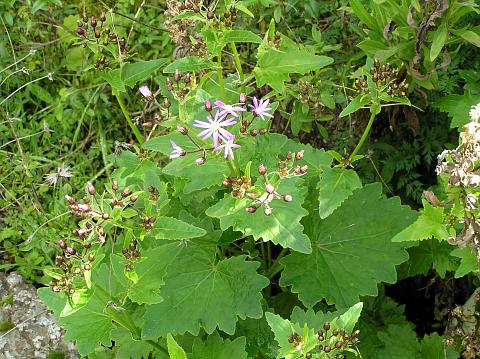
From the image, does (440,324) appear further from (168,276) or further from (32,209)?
(32,209)

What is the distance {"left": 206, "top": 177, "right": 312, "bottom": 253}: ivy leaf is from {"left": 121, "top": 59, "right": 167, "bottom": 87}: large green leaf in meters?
0.92

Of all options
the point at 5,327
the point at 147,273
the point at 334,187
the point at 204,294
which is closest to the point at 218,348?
the point at 204,294

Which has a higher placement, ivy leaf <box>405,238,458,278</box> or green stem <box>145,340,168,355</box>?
ivy leaf <box>405,238,458,278</box>

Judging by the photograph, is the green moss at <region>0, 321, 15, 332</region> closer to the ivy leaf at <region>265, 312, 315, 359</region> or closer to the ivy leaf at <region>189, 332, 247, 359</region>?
the ivy leaf at <region>189, 332, 247, 359</region>

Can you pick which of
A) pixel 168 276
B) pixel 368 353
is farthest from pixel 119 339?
pixel 368 353

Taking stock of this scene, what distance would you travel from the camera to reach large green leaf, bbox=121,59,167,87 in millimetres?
3293

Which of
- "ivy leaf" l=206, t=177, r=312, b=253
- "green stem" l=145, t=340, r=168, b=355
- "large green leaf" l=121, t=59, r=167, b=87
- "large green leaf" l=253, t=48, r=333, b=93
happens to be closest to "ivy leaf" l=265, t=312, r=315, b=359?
"ivy leaf" l=206, t=177, r=312, b=253

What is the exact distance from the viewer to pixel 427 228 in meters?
2.50

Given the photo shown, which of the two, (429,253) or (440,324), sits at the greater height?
(429,253)

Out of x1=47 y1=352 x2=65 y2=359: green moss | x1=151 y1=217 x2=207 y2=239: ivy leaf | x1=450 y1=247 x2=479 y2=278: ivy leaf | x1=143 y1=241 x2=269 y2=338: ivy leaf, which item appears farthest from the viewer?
x1=47 y1=352 x2=65 y2=359: green moss

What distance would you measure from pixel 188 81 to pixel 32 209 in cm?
214

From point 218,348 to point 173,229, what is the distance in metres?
0.90

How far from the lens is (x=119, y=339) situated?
136 inches

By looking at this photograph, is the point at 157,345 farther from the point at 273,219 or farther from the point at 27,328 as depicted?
the point at 27,328
